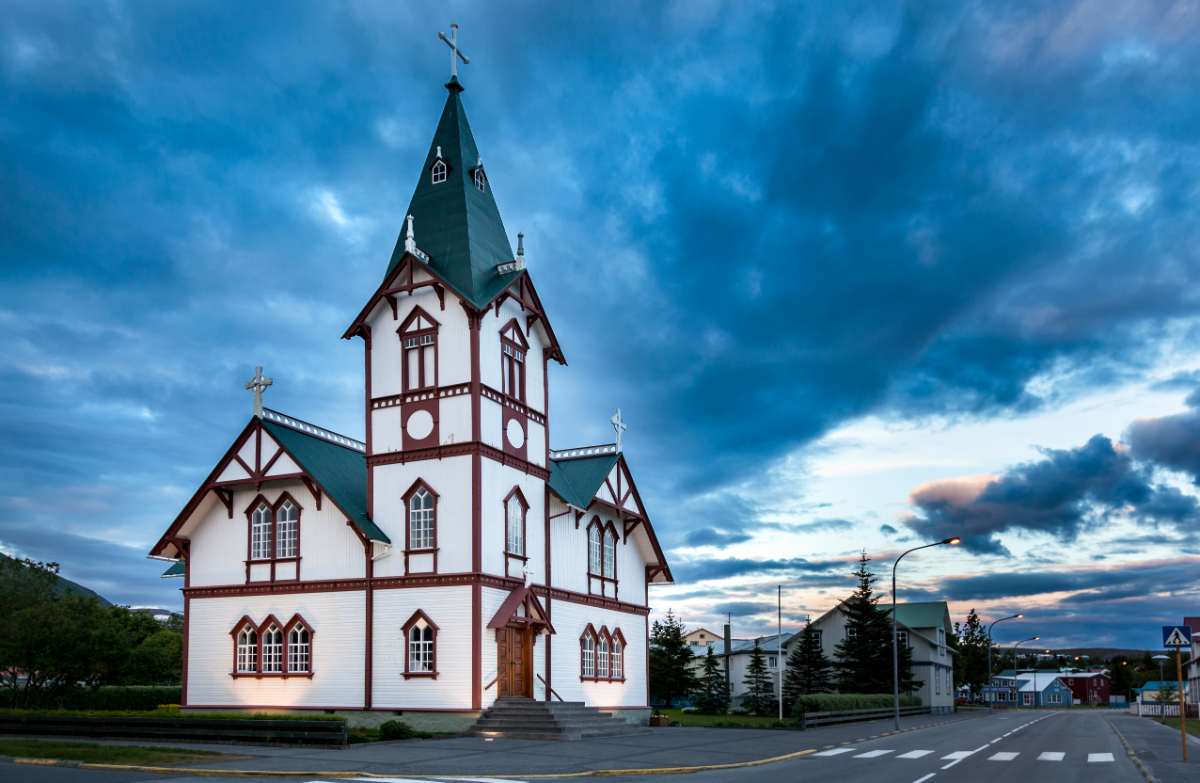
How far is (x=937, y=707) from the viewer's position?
3187 inches

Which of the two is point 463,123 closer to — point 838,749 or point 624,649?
point 624,649

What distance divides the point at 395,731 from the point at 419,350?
12338 millimetres

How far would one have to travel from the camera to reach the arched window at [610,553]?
4291cm

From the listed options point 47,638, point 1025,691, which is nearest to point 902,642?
point 47,638

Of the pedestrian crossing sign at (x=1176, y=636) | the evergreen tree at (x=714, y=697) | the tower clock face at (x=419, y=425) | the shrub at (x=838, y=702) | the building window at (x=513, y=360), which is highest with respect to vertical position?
the building window at (x=513, y=360)

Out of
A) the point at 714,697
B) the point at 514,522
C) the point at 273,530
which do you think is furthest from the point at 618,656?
the point at 714,697

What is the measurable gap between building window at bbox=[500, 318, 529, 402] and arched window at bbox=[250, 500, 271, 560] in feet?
29.9

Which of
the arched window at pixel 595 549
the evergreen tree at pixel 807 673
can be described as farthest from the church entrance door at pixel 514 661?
the evergreen tree at pixel 807 673

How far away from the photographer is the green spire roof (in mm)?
35656

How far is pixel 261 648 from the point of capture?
35.5m

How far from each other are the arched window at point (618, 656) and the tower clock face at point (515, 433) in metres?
11.1

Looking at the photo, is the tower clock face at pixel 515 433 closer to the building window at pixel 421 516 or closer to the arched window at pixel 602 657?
the building window at pixel 421 516

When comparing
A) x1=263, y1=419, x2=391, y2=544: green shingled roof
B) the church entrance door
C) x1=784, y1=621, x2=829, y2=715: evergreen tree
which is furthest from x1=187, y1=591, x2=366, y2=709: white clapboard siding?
x1=784, y1=621, x2=829, y2=715: evergreen tree

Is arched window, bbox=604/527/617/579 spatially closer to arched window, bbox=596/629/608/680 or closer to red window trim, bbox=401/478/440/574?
arched window, bbox=596/629/608/680
